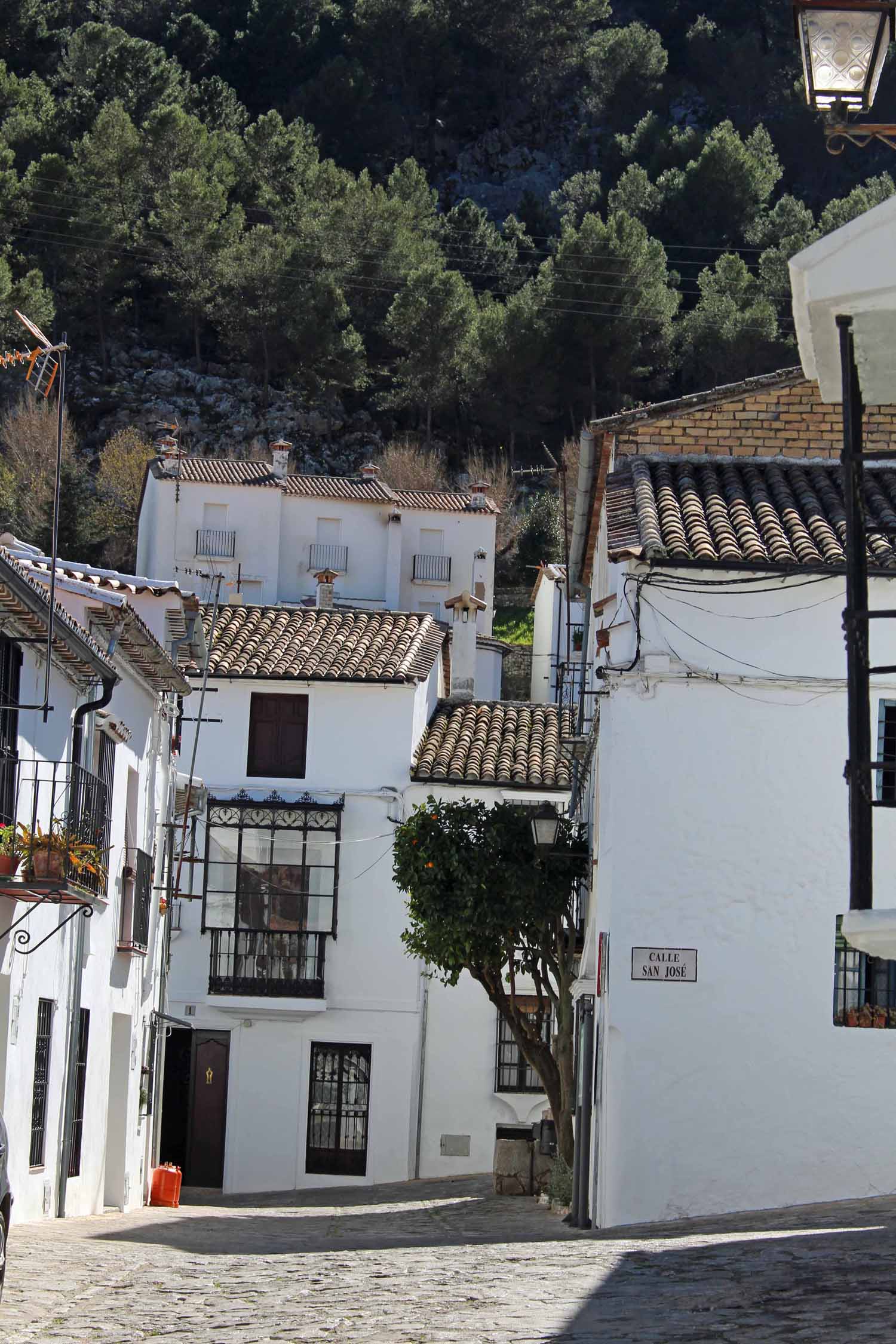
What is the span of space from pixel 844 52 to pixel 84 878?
430 inches

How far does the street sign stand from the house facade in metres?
0.01

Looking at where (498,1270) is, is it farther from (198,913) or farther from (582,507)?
(198,913)

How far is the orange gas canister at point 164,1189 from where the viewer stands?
73.9 feet

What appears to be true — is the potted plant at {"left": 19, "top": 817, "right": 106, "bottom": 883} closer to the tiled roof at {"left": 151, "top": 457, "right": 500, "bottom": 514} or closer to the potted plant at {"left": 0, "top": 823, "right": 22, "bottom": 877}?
the potted plant at {"left": 0, "top": 823, "right": 22, "bottom": 877}

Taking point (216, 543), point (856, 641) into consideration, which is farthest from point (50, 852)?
point (216, 543)

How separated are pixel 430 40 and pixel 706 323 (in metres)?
36.2

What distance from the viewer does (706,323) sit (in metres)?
69.4

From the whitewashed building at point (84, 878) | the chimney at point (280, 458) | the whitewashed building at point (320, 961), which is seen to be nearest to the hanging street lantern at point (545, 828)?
the whitewashed building at point (84, 878)

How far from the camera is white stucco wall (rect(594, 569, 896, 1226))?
1484 centimetres

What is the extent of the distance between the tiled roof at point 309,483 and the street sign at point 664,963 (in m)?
40.9

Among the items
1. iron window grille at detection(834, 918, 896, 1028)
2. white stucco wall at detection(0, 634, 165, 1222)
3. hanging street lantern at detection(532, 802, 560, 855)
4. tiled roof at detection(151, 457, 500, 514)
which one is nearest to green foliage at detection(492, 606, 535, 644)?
tiled roof at detection(151, 457, 500, 514)

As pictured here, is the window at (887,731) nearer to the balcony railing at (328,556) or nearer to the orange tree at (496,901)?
the orange tree at (496,901)

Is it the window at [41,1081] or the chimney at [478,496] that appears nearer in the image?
the window at [41,1081]

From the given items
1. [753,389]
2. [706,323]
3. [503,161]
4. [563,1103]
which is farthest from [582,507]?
[503,161]
